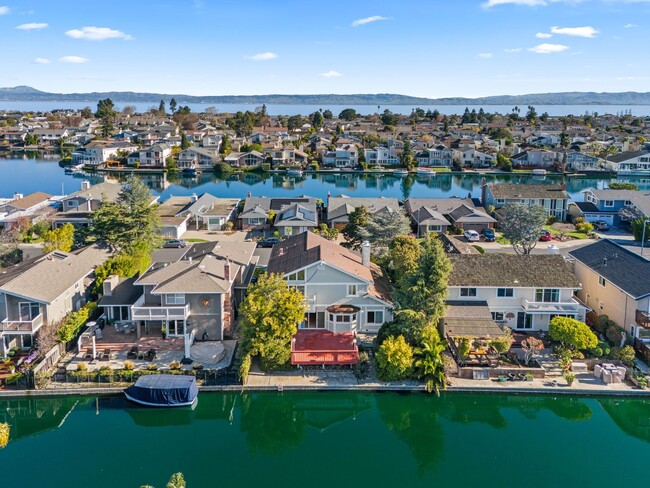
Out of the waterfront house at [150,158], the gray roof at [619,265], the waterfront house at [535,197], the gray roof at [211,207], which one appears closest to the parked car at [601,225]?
the waterfront house at [535,197]

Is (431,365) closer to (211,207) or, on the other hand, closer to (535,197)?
(211,207)

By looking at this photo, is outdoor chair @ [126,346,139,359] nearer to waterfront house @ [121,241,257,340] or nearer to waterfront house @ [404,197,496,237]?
waterfront house @ [121,241,257,340]

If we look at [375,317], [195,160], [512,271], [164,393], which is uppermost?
[195,160]

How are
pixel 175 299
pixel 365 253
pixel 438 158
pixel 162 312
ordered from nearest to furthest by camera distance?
1. pixel 162 312
2. pixel 175 299
3. pixel 365 253
4. pixel 438 158

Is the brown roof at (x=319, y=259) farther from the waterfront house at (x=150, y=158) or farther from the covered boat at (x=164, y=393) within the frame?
the waterfront house at (x=150, y=158)

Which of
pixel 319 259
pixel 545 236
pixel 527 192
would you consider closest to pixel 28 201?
pixel 319 259

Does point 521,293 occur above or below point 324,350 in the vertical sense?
above

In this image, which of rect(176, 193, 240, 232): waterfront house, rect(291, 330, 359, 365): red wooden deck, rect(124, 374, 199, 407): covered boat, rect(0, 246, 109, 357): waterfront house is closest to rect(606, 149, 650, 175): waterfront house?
rect(176, 193, 240, 232): waterfront house

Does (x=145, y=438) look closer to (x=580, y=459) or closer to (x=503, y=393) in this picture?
(x=503, y=393)
